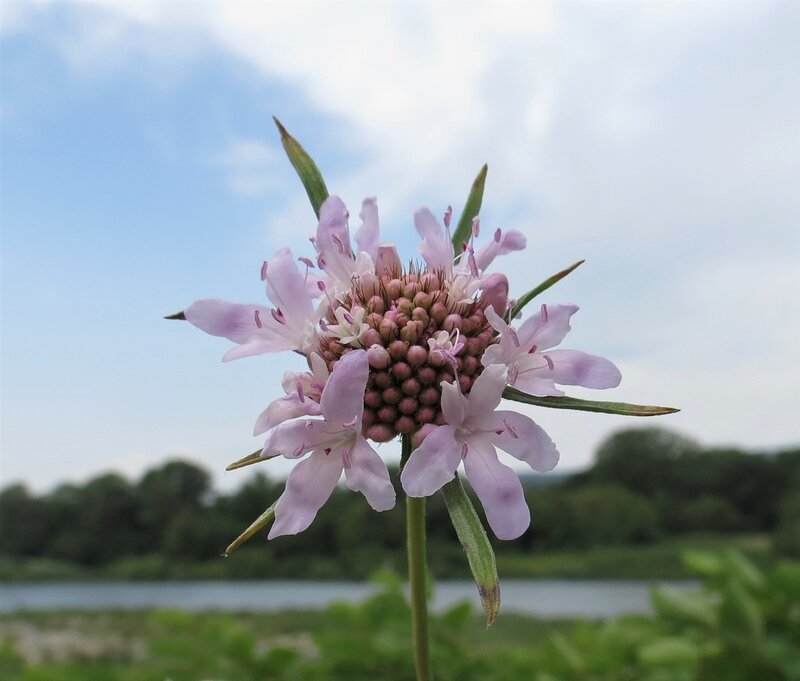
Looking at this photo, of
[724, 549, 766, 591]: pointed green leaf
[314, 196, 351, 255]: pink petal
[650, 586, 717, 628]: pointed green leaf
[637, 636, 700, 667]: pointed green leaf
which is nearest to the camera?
[314, 196, 351, 255]: pink petal

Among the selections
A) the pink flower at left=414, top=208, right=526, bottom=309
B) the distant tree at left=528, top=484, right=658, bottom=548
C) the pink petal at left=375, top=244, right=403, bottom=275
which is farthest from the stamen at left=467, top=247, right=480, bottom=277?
the distant tree at left=528, top=484, right=658, bottom=548

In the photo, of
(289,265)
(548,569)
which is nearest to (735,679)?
(289,265)

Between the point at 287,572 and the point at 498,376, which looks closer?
the point at 498,376

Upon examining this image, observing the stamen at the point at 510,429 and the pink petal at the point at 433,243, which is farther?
the pink petal at the point at 433,243

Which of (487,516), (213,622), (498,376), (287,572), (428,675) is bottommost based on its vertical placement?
(287,572)

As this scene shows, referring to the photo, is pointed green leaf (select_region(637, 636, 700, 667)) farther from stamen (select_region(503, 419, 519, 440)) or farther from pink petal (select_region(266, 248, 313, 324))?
pink petal (select_region(266, 248, 313, 324))

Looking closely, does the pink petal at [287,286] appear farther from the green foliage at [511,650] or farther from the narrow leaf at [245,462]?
the green foliage at [511,650]

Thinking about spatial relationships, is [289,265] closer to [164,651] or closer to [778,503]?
[164,651]

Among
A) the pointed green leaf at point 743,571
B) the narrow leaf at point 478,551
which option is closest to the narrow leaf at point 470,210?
the narrow leaf at point 478,551
